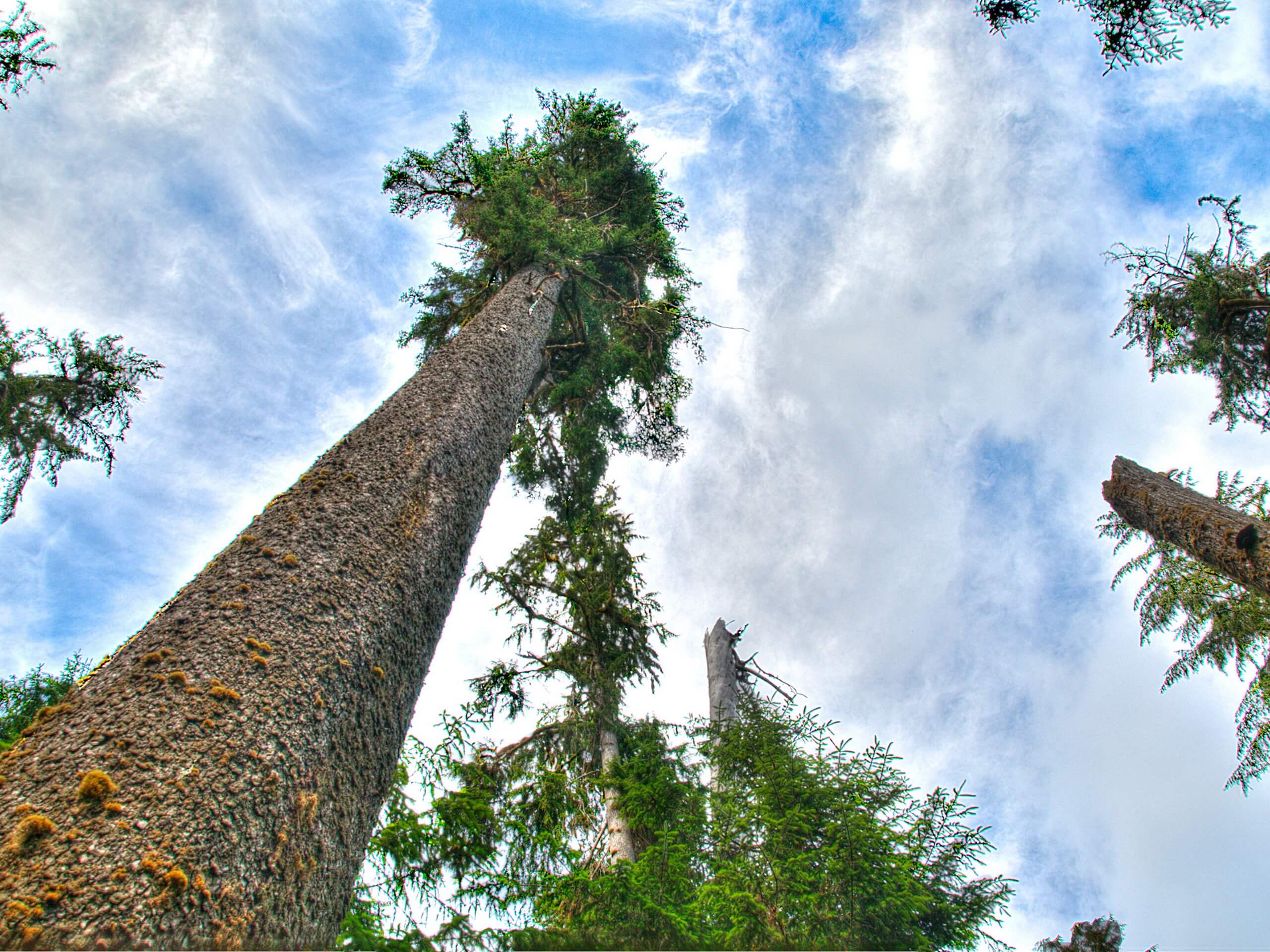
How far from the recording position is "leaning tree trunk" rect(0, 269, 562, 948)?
1.44m

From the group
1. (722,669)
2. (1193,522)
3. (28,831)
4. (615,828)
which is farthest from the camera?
(722,669)

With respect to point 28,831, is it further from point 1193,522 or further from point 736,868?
point 1193,522

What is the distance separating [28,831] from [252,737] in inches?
21.2

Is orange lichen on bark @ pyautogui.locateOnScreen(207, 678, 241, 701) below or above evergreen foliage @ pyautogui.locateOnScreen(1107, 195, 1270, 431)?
below

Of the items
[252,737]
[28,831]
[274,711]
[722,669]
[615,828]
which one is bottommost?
[28,831]

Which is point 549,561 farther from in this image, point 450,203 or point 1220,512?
point 1220,512

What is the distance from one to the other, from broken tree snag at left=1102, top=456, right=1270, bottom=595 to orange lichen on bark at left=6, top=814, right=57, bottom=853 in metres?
9.41

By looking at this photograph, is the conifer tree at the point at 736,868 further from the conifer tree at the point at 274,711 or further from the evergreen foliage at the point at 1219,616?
the evergreen foliage at the point at 1219,616

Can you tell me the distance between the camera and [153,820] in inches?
62.1

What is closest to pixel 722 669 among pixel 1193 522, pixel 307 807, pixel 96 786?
pixel 1193 522

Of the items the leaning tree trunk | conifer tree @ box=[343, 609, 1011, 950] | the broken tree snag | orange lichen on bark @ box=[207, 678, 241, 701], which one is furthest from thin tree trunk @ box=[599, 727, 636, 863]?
the broken tree snag

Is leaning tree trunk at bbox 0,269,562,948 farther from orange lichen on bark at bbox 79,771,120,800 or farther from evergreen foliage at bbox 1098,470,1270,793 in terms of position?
evergreen foliage at bbox 1098,470,1270,793

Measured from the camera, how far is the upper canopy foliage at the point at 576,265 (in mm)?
8305

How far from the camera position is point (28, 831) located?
4.74 ft
